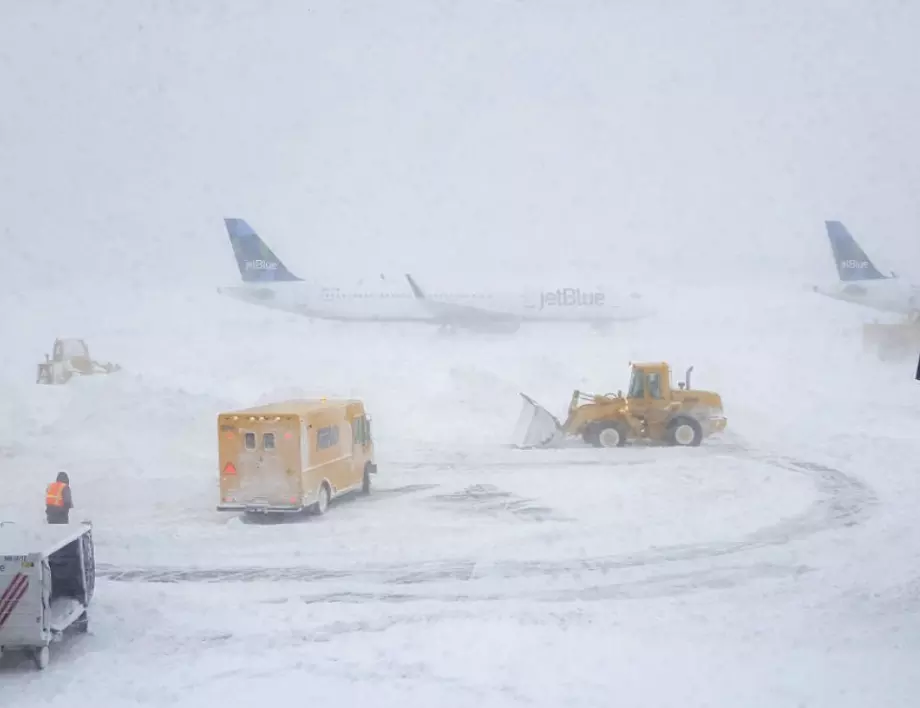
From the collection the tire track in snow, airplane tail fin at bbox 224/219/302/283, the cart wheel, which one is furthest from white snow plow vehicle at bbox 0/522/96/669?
airplane tail fin at bbox 224/219/302/283

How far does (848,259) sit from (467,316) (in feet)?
47.7

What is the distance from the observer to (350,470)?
16.2 metres

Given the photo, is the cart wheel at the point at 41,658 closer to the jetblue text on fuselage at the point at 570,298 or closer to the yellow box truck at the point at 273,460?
the yellow box truck at the point at 273,460

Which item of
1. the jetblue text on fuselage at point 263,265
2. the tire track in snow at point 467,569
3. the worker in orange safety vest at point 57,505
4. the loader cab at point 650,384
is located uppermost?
the jetblue text on fuselage at point 263,265

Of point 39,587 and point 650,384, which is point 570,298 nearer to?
point 650,384

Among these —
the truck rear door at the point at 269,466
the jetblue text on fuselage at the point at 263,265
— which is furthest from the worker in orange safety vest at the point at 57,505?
the jetblue text on fuselage at the point at 263,265

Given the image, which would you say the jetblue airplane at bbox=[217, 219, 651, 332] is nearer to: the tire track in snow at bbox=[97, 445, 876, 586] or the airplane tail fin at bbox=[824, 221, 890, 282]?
the airplane tail fin at bbox=[824, 221, 890, 282]

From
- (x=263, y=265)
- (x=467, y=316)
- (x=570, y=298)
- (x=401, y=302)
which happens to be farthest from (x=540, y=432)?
(x=263, y=265)

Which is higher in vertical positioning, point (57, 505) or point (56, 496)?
point (56, 496)

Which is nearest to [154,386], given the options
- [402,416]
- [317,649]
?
[402,416]

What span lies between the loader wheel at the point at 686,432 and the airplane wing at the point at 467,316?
1598 cm

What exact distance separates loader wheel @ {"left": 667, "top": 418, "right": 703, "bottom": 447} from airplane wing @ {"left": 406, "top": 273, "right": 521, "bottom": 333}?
16.0 m

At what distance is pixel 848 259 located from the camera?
27234 millimetres

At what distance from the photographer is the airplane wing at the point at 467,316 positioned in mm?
36156
